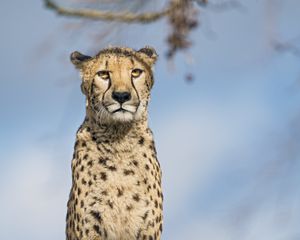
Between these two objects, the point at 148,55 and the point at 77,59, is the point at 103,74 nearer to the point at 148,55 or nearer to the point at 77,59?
the point at 77,59

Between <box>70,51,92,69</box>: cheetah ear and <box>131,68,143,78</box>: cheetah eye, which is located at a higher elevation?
<box>70,51,92,69</box>: cheetah ear

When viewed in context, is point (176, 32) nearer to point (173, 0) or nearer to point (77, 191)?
point (173, 0)

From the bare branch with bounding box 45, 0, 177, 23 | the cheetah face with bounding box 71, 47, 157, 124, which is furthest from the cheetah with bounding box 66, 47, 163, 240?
the bare branch with bounding box 45, 0, 177, 23

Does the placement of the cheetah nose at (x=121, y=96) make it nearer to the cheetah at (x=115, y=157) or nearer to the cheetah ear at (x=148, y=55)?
the cheetah at (x=115, y=157)

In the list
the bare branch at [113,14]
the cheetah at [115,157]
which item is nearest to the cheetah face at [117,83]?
the cheetah at [115,157]

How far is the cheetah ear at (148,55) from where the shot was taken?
6.98 m

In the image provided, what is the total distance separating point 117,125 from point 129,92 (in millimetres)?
488

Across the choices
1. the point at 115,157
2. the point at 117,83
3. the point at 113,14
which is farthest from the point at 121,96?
the point at 113,14

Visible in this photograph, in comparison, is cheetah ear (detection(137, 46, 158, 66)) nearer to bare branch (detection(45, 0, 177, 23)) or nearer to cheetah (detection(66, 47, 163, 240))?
cheetah (detection(66, 47, 163, 240))

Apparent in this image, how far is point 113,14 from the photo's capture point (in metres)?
3.92

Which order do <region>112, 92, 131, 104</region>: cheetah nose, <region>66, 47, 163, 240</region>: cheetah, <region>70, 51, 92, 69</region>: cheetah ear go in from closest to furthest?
<region>112, 92, 131, 104</region>: cheetah nose
<region>66, 47, 163, 240</region>: cheetah
<region>70, 51, 92, 69</region>: cheetah ear

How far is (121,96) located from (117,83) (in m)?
0.20

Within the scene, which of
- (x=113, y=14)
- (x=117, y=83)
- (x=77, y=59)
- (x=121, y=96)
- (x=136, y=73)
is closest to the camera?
(x=113, y=14)

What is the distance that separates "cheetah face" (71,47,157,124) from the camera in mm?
6402
